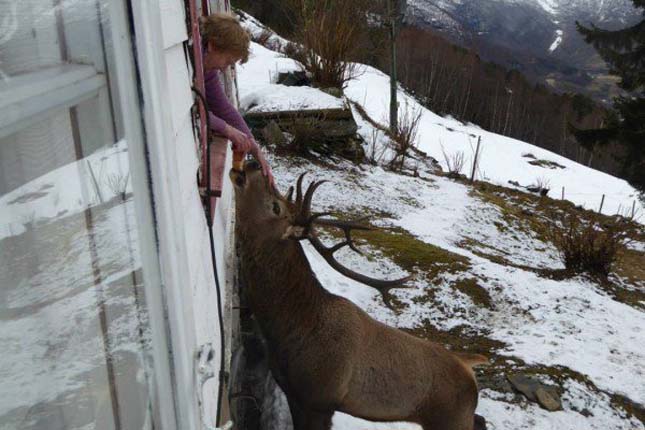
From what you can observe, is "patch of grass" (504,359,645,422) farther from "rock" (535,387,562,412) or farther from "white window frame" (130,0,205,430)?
"white window frame" (130,0,205,430)

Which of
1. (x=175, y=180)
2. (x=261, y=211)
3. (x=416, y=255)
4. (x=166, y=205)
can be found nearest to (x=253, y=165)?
(x=261, y=211)

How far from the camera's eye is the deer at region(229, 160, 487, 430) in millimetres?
2645

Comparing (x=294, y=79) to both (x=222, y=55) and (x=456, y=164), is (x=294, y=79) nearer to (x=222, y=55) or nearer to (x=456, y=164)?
(x=456, y=164)

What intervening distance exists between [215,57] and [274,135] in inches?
234

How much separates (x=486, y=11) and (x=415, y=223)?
153790mm

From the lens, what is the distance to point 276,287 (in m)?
2.65

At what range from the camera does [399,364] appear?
9.21 ft

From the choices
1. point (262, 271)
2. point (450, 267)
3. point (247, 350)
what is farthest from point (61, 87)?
point (450, 267)

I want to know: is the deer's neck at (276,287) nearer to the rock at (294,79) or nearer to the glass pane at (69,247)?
the glass pane at (69,247)

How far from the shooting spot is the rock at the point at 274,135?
846 centimetres

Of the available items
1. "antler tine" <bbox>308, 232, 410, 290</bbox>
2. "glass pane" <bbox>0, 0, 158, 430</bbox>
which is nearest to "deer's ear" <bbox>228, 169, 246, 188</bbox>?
"antler tine" <bbox>308, 232, 410, 290</bbox>

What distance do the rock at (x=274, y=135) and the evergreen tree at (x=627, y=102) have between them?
29.5 ft

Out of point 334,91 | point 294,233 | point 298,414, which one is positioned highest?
point 294,233

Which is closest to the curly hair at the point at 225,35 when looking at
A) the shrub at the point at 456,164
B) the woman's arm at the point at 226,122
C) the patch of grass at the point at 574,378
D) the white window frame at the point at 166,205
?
the woman's arm at the point at 226,122
